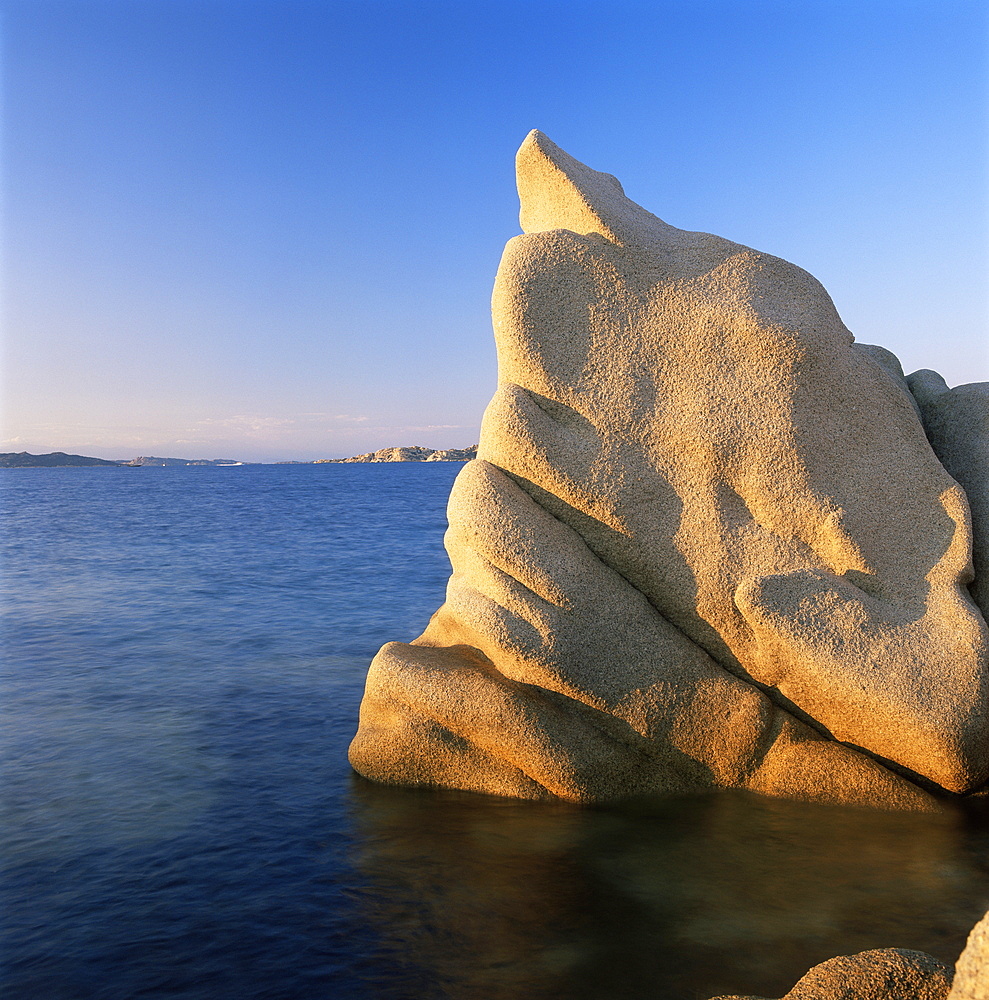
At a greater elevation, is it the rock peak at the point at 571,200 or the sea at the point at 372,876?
the rock peak at the point at 571,200

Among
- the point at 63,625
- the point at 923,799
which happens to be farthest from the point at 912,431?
the point at 63,625

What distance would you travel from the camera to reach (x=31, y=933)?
4.89 m

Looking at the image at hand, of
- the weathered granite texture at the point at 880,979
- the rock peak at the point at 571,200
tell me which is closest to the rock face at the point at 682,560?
the rock peak at the point at 571,200

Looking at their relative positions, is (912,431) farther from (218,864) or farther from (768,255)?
(218,864)

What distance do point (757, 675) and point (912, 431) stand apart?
7.81ft

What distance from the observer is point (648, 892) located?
16.5 ft

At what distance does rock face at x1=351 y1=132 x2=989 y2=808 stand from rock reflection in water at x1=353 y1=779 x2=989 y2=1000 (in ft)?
1.14

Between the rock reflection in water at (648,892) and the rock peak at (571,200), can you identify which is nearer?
the rock reflection in water at (648,892)

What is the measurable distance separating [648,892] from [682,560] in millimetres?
2278

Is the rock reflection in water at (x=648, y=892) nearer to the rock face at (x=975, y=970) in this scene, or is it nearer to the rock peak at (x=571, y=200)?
the rock face at (x=975, y=970)

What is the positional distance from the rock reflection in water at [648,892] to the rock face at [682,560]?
0.35 metres

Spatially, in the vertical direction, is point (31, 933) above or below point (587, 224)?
below

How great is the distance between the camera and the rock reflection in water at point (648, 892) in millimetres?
4285

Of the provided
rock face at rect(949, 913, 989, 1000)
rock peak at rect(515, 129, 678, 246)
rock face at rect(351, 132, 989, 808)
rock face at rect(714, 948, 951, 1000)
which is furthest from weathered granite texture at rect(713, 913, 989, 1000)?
rock peak at rect(515, 129, 678, 246)
